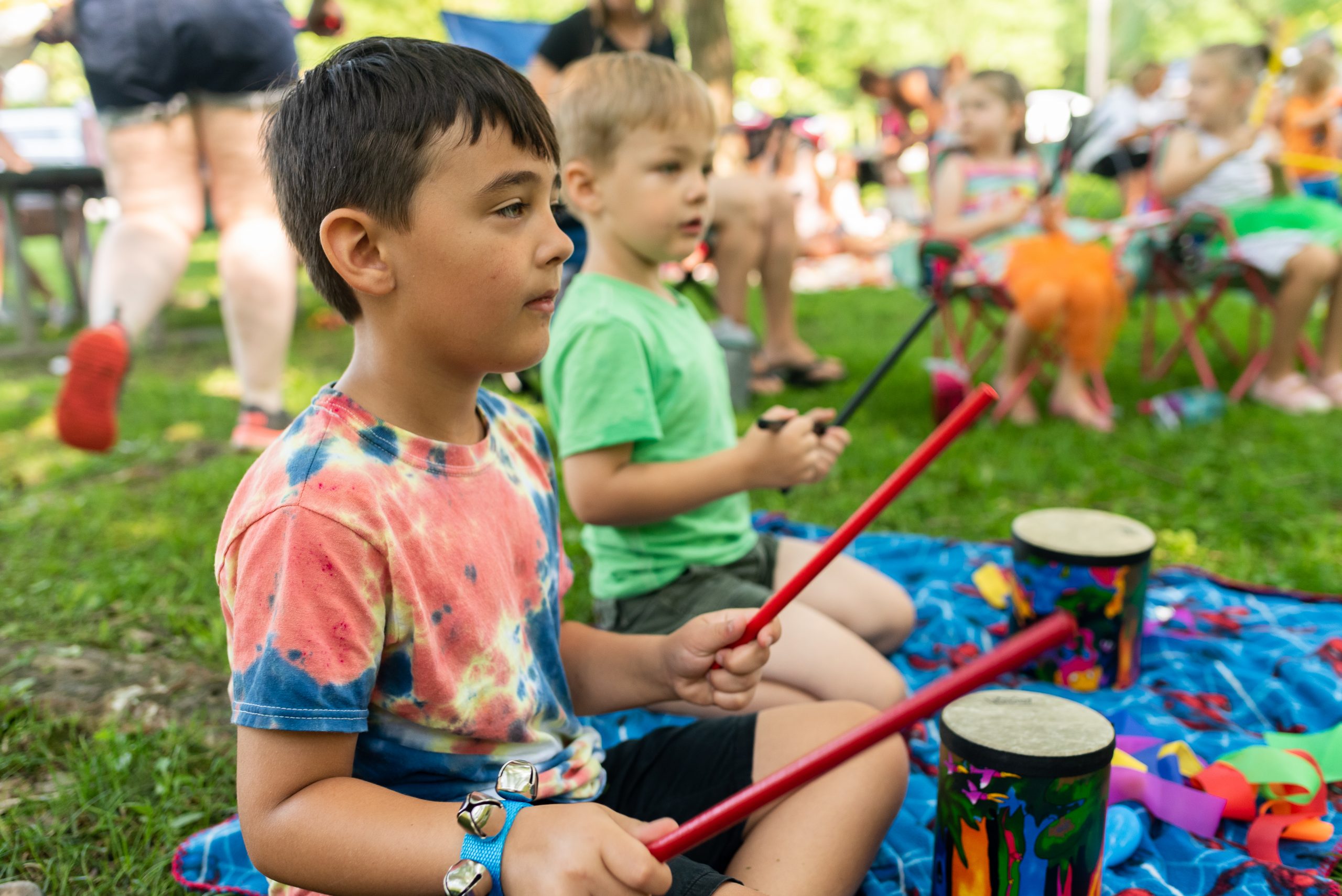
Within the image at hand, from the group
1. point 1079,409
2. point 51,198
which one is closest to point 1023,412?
point 1079,409

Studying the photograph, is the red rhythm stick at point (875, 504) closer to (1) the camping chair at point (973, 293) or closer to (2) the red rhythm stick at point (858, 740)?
(2) the red rhythm stick at point (858, 740)

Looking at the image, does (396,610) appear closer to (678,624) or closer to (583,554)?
(678,624)

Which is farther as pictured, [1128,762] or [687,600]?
[687,600]

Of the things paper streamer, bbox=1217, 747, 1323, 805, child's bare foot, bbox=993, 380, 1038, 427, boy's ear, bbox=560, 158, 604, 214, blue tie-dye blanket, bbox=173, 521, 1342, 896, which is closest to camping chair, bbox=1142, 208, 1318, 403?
child's bare foot, bbox=993, 380, 1038, 427

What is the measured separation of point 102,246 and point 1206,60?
3.76 m

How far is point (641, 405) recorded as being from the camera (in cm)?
152

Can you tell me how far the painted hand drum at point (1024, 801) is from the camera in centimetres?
106

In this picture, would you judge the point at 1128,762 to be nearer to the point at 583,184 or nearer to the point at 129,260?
the point at 583,184

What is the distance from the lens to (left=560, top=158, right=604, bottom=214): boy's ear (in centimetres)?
170

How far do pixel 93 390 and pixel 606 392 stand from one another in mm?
1701

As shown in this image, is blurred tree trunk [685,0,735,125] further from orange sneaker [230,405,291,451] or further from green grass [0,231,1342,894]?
orange sneaker [230,405,291,451]

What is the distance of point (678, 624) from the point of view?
5.16 ft

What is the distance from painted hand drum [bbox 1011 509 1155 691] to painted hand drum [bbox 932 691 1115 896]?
565 millimetres

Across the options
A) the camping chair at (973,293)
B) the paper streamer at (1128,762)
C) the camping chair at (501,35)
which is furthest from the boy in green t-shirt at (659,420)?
the camping chair at (501,35)
